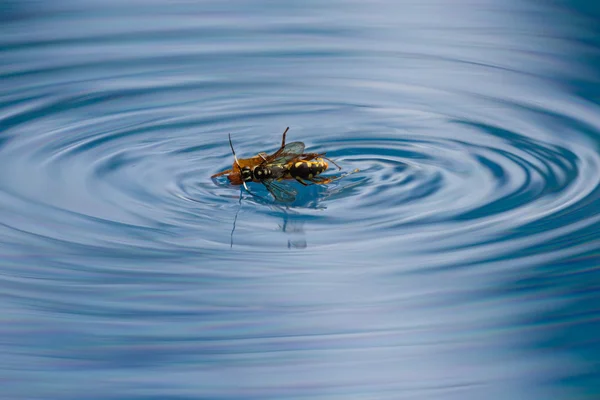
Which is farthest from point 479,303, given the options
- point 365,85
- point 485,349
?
point 365,85

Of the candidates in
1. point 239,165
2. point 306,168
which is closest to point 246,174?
point 239,165

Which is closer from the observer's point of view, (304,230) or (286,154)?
(304,230)

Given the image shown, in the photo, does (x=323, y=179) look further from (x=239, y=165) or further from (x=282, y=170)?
(x=239, y=165)

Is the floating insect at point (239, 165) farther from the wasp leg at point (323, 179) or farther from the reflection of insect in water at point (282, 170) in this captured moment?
the wasp leg at point (323, 179)

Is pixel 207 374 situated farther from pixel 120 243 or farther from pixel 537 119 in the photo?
pixel 537 119

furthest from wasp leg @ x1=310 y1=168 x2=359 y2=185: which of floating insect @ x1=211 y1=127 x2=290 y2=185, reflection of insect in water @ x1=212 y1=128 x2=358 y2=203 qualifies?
floating insect @ x1=211 y1=127 x2=290 y2=185

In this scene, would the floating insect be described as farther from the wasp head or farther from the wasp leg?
the wasp leg

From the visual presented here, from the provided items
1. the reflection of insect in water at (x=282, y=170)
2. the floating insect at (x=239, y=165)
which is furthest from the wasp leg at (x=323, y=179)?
the floating insect at (x=239, y=165)

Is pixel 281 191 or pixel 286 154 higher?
pixel 286 154
